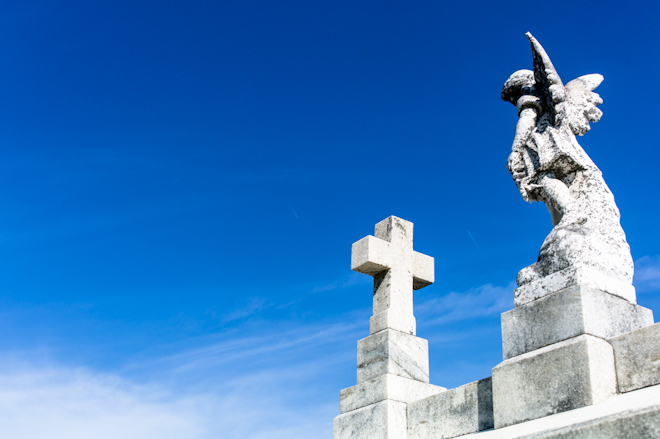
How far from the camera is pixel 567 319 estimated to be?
4496mm

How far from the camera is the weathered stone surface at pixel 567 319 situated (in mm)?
4438

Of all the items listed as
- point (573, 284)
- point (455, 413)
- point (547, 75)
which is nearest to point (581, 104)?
point (547, 75)

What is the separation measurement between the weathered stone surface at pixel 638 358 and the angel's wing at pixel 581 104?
2.22 metres

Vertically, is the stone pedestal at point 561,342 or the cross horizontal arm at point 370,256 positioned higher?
the cross horizontal arm at point 370,256

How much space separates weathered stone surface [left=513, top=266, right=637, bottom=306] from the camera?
4.62 meters

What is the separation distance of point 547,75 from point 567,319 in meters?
2.29

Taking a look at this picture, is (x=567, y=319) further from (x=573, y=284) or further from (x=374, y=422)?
(x=374, y=422)

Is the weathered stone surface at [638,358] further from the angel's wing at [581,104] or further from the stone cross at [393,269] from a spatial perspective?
the stone cross at [393,269]

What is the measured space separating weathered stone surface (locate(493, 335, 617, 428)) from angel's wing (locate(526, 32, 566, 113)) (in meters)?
2.26

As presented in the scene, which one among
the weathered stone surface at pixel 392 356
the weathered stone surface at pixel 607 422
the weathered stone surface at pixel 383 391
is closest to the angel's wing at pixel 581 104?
the weathered stone surface at pixel 607 422

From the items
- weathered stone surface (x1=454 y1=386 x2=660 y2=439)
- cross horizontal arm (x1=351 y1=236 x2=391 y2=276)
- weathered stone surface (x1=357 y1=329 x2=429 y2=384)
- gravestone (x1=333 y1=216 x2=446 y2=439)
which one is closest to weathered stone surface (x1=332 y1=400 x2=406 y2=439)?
gravestone (x1=333 y1=216 x2=446 y2=439)

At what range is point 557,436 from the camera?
3395 millimetres

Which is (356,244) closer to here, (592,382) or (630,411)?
(592,382)

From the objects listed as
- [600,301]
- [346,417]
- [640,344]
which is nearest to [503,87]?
[600,301]
